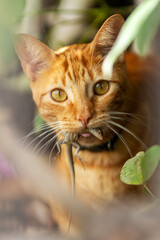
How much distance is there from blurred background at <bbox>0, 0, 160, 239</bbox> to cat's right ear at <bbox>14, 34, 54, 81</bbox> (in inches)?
1.1

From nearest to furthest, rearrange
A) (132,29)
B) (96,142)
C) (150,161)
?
(132,29)
(150,161)
(96,142)

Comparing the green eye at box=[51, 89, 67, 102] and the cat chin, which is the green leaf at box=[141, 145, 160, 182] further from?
the green eye at box=[51, 89, 67, 102]

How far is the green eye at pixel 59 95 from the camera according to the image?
2.75ft

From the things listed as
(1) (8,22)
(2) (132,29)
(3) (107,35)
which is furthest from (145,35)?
(1) (8,22)

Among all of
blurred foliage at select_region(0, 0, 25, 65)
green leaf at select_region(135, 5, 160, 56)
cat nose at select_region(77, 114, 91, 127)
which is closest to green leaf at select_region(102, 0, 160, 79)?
green leaf at select_region(135, 5, 160, 56)

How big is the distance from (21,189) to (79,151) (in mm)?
254

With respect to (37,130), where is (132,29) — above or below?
above

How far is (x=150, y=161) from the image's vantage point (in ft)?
2.53

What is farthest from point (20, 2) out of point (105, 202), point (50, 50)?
point (105, 202)

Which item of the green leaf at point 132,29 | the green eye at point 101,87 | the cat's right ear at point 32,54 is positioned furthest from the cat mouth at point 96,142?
the green leaf at point 132,29

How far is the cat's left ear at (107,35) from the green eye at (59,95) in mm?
146

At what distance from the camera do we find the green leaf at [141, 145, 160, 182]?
2.48 ft

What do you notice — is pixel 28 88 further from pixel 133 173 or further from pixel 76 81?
pixel 133 173

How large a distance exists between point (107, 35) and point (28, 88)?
0.95ft
